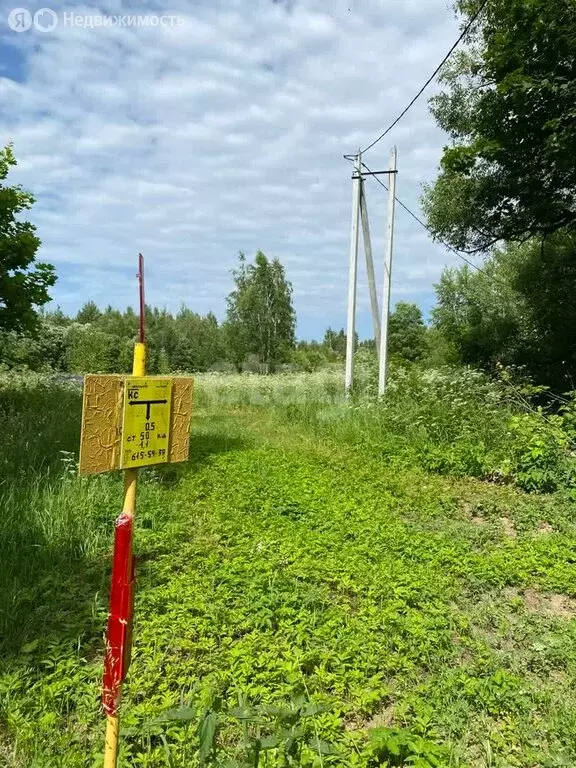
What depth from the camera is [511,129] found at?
9.71 m

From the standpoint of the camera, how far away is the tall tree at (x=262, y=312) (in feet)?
104

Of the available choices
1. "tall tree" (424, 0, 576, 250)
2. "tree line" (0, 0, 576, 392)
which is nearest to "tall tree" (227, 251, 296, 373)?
"tree line" (0, 0, 576, 392)

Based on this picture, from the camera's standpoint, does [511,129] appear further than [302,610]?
Yes

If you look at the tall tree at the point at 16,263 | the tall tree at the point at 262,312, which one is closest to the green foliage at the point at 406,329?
the tall tree at the point at 262,312

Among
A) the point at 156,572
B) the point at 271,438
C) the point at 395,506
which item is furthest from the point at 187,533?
the point at 271,438

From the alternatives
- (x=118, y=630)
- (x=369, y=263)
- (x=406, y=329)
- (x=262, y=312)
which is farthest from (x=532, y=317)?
(x=406, y=329)

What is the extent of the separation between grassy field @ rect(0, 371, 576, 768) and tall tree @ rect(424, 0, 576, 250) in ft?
19.0

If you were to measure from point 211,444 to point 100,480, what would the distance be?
9.91ft

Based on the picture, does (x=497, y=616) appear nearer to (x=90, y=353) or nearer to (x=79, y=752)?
(x=79, y=752)

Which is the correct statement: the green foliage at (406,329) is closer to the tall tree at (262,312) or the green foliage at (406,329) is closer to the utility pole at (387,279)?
the tall tree at (262,312)

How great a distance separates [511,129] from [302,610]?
9.90m

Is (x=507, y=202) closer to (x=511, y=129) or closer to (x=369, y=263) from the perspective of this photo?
(x=511, y=129)

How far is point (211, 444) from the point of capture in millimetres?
8000

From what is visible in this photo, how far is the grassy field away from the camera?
2107mm
